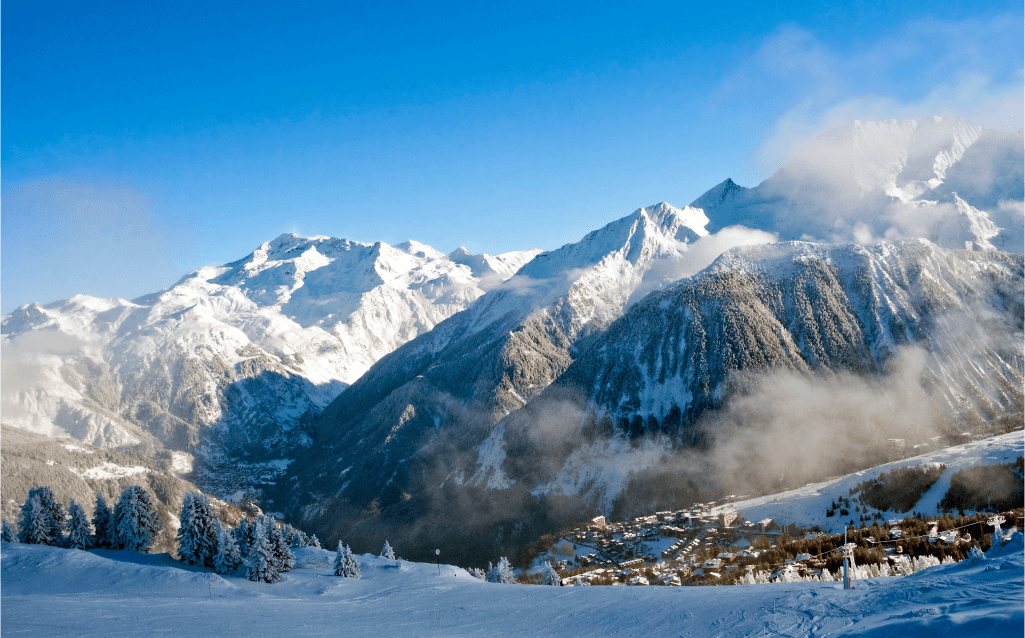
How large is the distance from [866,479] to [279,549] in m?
58.8

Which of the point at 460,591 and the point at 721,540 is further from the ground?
the point at 460,591

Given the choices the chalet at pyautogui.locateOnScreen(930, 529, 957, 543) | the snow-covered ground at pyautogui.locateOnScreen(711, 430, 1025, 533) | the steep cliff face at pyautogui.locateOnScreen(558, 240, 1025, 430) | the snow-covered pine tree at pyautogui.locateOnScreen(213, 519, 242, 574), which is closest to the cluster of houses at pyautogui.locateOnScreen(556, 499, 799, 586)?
the snow-covered ground at pyautogui.locateOnScreen(711, 430, 1025, 533)

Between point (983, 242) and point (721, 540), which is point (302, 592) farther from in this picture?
point (983, 242)

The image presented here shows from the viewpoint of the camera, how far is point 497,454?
149m

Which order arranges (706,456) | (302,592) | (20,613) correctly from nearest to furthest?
1. (20,613)
2. (302,592)
3. (706,456)

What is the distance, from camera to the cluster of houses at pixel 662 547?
4012 centimetres

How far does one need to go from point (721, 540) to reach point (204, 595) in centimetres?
4581

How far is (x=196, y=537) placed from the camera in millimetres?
38594

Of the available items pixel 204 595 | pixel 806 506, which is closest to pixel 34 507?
pixel 204 595

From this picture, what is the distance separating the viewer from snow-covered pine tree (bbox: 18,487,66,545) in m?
42.7

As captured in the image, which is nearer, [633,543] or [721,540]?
[721,540]

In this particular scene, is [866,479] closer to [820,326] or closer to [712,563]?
[712,563]

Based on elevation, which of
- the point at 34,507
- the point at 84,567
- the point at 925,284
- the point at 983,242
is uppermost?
the point at 983,242

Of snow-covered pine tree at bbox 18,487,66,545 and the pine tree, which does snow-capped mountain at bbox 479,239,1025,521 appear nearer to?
the pine tree
